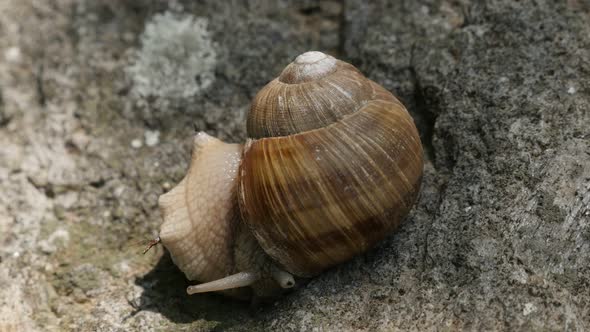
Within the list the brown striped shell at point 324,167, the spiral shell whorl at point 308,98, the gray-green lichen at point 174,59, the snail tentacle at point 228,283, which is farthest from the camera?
the gray-green lichen at point 174,59

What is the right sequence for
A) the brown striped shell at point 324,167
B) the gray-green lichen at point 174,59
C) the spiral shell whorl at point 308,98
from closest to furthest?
the brown striped shell at point 324,167, the spiral shell whorl at point 308,98, the gray-green lichen at point 174,59

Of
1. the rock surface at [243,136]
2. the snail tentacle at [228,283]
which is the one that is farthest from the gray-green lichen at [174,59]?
the snail tentacle at [228,283]

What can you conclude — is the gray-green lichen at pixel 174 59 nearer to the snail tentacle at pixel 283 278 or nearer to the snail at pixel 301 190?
the snail at pixel 301 190

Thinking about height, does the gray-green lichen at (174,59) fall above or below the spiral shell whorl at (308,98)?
below

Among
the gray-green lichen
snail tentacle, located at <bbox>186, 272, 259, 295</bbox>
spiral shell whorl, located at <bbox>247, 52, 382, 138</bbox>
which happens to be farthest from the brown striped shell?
the gray-green lichen

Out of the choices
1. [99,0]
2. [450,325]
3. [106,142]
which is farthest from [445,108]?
[99,0]

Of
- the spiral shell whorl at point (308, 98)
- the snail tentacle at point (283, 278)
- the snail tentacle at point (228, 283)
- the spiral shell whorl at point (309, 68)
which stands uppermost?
the spiral shell whorl at point (309, 68)

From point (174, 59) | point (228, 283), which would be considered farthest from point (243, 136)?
point (228, 283)
